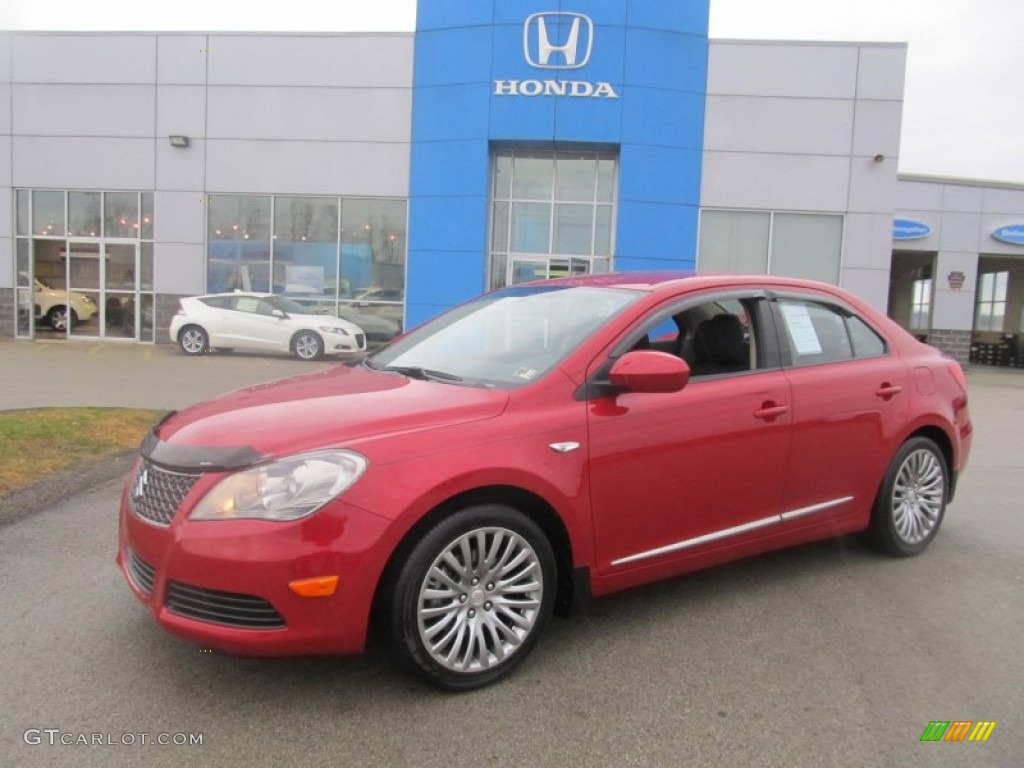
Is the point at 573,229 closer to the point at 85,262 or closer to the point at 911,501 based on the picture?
the point at 85,262

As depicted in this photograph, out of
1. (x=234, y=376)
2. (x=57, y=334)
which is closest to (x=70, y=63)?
(x=57, y=334)

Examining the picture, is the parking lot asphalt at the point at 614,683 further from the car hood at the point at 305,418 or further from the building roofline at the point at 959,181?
the building roofline at the point at 959,181

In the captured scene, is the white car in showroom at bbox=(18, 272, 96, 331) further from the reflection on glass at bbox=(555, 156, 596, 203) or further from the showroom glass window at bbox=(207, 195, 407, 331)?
the reflection on glass at bbox=(555, 156, 596, 203)

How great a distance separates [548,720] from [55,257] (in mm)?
20316

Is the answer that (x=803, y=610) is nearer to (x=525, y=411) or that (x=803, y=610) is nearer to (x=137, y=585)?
(x=525, y=411)

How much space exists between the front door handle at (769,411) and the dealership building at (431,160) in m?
14.1

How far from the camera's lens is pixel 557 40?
1706cm

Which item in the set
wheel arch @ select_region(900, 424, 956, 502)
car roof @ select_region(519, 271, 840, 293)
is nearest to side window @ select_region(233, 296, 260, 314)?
car roof @ select_region(519, 271, 840, 293)

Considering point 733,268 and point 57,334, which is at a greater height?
point 733,268

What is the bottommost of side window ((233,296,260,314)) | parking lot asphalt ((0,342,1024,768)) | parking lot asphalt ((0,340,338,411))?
parking lot asphalt ((0,340,338,411))

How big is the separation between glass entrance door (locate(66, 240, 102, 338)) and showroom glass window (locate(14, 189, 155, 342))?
2 cm

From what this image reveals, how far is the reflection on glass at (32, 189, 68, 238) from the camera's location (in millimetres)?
19078

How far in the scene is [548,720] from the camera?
9.43 ft

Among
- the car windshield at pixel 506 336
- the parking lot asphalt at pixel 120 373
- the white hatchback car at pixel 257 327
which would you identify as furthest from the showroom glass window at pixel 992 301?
the car windshield at pixel 506 336
